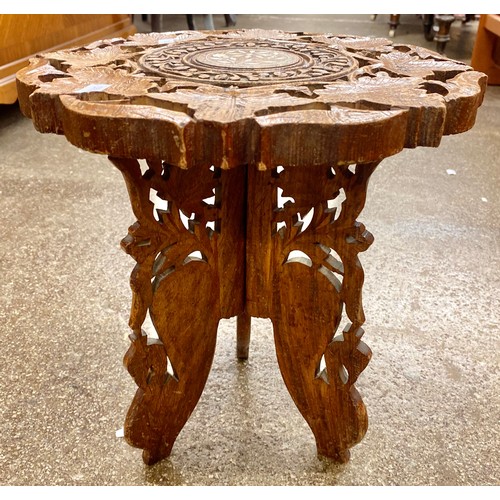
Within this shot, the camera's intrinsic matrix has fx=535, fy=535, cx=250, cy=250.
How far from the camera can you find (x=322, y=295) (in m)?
0.83

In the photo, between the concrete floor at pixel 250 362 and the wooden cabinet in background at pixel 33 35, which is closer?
the concrete floor at pixel 250 362

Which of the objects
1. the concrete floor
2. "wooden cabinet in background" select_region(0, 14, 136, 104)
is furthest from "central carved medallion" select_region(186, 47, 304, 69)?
"wooden cabinet in background" select_region(0, 14, 136, 104)

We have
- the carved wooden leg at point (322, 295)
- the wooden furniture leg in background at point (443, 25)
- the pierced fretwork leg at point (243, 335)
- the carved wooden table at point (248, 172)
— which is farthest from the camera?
the wooden furniture leg in background at point (443, 25)

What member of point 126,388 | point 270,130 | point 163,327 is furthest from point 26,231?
point 270,130

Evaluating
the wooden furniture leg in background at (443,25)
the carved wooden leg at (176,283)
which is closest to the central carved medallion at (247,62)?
the carved wooden leg at (176,283)

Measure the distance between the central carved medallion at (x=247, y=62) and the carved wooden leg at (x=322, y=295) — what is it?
0.16m

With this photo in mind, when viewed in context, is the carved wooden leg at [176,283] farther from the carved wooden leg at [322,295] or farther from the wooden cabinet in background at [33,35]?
the wooden cabinet in background at [33,35]

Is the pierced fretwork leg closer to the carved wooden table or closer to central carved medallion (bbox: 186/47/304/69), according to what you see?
the carved wooden table

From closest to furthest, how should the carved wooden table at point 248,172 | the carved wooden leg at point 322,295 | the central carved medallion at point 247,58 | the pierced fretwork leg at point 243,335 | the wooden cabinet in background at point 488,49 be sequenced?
the carved wooden table at point 248,172
the carved wooden leg at point 322,295
the central carved medallion at point 247,58
the pierced fretwork leg at point 243,335
the wooden cabinet in background at point 488,49

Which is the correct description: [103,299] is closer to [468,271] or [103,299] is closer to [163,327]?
[163,327]

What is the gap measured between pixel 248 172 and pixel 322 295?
0.72ft

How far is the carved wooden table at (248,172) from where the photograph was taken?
0.61m

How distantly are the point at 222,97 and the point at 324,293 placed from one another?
333mm

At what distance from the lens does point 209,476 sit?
3.10 feet
